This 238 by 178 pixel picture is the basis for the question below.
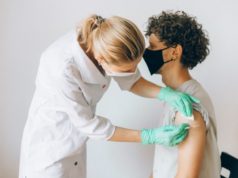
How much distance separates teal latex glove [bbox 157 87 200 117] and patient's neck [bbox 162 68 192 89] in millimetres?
31

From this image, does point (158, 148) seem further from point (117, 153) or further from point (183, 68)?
point (117, 153)

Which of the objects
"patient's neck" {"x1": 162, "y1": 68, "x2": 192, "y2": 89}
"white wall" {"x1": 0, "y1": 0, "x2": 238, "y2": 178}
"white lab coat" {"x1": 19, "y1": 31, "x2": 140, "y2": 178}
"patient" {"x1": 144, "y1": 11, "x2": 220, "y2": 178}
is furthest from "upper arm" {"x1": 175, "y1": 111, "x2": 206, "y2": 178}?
"white wall" {"x1": 0, "y1": 0, "x2": 238, "y2": 178}

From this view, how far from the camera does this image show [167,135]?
4.26 ft

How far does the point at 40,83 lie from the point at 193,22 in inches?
25.8

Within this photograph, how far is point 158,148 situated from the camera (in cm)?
148

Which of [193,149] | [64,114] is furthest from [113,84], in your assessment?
[193,149]

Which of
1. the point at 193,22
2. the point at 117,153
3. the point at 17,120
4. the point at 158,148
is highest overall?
the point at 193,22

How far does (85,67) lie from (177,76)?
14.7 inches

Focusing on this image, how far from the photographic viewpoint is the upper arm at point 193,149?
4.22ft

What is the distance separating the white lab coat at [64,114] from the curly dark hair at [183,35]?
27 cm

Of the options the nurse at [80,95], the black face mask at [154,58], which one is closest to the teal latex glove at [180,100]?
the nurse at [80,95]

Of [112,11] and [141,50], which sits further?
[112,11]

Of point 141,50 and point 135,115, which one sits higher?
point 141,50

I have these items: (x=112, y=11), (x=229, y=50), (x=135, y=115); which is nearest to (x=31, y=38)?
(x=112, y=11)
